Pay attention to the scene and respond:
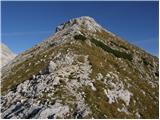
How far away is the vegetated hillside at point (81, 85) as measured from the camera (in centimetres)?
4619

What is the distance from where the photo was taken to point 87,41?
75375 millimetres

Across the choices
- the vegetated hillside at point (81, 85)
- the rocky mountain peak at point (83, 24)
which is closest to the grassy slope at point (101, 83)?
the vegetated hillside at point (81, 85)

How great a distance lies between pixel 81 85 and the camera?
Answer: 52.2m

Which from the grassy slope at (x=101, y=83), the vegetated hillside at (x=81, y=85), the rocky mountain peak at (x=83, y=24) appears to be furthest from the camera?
the rocky mountain peak at (x=83, y=24)

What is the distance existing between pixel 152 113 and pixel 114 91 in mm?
7972

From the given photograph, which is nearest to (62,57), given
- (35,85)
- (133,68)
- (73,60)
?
(73,60)

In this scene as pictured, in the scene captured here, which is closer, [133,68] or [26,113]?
[26,113]

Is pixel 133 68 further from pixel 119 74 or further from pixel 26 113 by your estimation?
pixel 26 113

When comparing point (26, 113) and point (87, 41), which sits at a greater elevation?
point (87, 41)

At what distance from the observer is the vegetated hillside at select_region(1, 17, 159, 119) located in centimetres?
4619

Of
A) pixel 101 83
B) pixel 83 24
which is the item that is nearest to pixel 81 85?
pixel 101 83

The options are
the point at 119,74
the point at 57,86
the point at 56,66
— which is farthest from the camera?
the point at 119,74

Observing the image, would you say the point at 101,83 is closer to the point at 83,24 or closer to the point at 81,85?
the point at 81,85

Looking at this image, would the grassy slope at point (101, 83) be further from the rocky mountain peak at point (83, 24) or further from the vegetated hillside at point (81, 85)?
the rocky mountain peak at point (83, 24)
